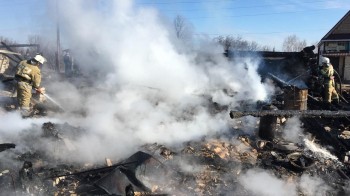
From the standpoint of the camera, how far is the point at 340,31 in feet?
103

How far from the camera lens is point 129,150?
643cm

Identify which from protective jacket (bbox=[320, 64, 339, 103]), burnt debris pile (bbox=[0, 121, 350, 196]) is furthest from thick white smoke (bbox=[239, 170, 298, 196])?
protective jacket (bbox=[320, 64, 339, 103])

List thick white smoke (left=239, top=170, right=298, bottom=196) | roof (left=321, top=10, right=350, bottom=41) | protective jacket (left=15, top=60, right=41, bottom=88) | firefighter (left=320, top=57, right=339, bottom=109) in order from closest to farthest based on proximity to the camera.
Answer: thick white smoke (left=239, top=170, right=298, bottom=196), protective jacket (left=15, top=60, right=41, bottom=88), firefighter (left=320, top=57, right=339, bottom=109), roof (left=321, top=10, right=350, bottom=41)

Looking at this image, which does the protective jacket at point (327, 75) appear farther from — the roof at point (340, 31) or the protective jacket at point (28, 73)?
the roof at point (340, 31)

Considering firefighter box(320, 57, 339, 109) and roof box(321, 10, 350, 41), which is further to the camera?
roof box(321, 10, 350, 41)

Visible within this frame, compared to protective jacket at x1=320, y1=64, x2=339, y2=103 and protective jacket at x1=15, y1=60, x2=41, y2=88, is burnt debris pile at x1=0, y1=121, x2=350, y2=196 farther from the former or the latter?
protective jacket at x1=320, y1=64, x2=339, y2=103

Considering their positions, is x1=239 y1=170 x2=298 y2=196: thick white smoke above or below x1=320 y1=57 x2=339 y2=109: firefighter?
below

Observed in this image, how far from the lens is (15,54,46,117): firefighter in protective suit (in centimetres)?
841

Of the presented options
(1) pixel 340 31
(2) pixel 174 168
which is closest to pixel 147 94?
(2) pixel 174 168

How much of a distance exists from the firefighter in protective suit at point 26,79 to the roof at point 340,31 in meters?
28.7

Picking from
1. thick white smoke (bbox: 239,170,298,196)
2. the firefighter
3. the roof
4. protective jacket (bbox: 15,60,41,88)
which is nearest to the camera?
thick white smoke (bbox: 239,170,298,196)

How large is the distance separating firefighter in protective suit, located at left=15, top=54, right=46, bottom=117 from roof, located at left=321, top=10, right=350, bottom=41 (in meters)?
28.7

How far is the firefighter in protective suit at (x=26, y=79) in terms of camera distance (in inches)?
331

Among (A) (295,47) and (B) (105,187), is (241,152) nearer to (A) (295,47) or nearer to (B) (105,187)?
(B) (105,187)
